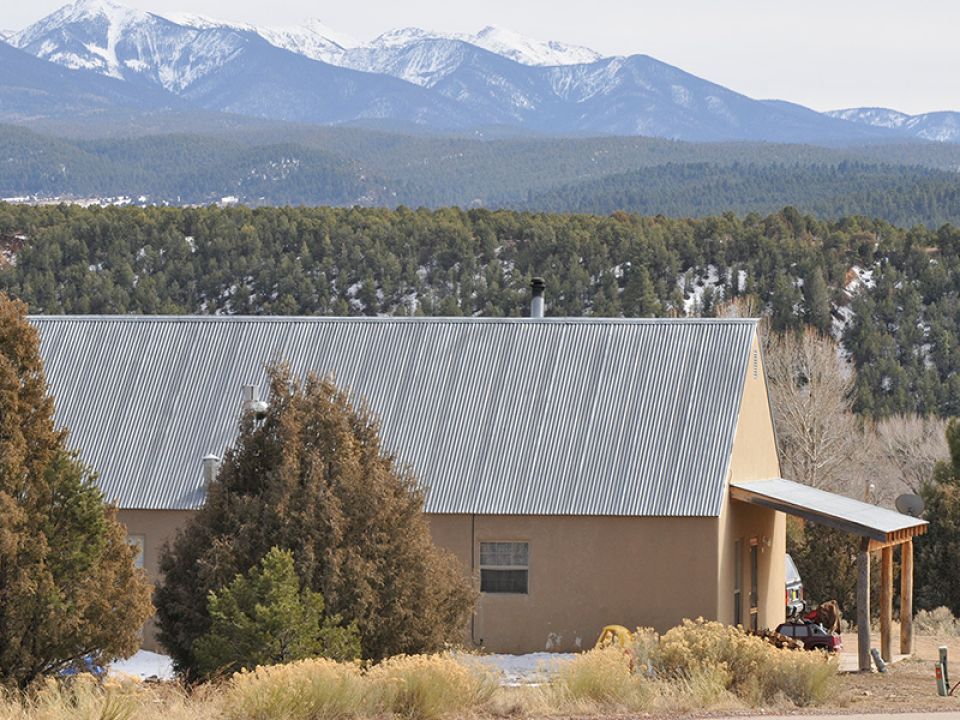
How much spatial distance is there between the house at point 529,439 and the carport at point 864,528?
68 mm

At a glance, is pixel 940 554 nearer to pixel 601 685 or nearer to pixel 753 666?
pixel 753 666

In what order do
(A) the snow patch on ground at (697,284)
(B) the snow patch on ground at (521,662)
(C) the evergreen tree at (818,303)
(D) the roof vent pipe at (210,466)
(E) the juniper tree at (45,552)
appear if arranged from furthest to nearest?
(A) the snow patch on ground at (697,284) → (C) the evergreen tree at (818,303) → (D) the roof vent pipe at (210,466) → (B) the snow patch on ground at (521,662) → (E) the juniper tree at (45,552)

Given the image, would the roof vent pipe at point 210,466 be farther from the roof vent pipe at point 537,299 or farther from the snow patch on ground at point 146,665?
the roof vent pipe at point 537,299

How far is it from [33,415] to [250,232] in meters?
57.2

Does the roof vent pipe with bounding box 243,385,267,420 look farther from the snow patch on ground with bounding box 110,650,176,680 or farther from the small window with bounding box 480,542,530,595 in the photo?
the small window with bounding box 480,542,530,595

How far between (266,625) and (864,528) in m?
9.17

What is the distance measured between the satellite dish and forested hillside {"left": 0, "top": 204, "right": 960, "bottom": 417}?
118 ft

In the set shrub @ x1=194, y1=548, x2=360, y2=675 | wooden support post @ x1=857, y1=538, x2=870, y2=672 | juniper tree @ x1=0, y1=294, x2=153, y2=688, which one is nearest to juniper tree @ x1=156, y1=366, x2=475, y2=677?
shrub @ x1=194, y1=548, x2=360, y2=675

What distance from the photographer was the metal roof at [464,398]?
23.5 metres

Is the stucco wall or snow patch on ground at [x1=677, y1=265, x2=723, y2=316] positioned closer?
the stucco wall

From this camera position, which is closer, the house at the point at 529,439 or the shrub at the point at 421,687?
the shrub at the point at 421,687

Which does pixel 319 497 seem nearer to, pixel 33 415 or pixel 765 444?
pixel 33 415

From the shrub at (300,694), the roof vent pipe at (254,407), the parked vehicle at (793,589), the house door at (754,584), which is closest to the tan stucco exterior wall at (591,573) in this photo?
the house door at (754,584)

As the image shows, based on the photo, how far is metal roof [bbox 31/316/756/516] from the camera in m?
23.5
